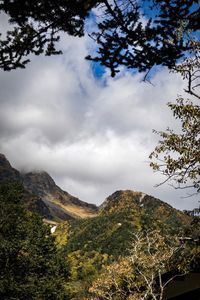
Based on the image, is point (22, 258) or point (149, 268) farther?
point (22, 258)

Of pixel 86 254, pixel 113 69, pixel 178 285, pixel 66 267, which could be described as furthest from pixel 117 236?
pixel 113 69

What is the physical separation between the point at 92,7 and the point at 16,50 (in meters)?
1.60

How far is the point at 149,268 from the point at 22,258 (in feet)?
69.1

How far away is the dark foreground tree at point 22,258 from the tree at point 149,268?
12.8 m

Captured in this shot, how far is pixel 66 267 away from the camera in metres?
46.4

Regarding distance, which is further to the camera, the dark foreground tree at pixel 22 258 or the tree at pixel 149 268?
the dark foreground tree at pixel 22 258

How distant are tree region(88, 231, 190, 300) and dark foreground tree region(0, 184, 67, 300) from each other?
42.2 ft

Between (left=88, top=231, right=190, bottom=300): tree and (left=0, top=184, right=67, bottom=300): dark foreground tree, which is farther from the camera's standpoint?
(left=0, top=184, right=67, bottom=300): dark foreground tree

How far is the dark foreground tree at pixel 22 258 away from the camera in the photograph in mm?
36344

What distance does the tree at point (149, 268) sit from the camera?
13.7 m

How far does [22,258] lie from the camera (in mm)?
38625

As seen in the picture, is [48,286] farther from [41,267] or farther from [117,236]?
[117,236]

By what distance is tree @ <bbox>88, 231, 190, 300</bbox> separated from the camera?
1368cm

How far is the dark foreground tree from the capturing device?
36344 mm
